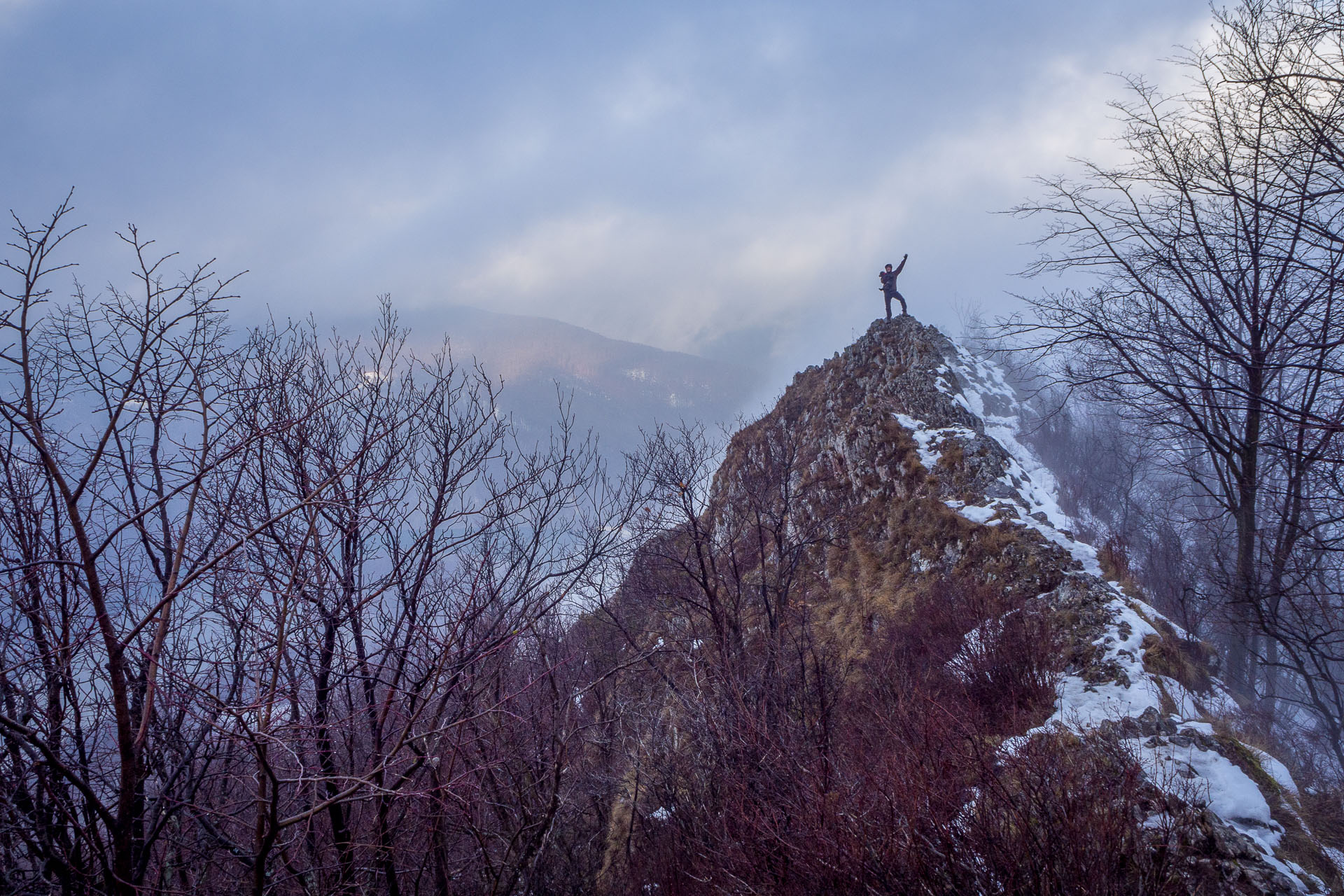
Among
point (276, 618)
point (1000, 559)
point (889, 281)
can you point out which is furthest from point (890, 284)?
point (276, 618)

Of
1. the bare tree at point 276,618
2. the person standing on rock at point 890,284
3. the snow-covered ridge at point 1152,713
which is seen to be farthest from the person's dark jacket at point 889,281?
the bare tree at point 276,618

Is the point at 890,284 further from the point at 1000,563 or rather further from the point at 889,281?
the point at 1000,563

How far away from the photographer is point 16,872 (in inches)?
168

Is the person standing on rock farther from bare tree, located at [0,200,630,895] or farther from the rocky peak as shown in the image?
bare tree, located at [0,200,630,895]

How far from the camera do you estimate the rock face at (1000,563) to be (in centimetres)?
480

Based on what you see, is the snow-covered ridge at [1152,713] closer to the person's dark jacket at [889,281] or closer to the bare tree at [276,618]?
the bare tree at [276,618]

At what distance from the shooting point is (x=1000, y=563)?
1052 centimetres

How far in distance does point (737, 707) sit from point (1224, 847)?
148 inches

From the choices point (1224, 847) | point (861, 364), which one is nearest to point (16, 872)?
point (1224, 847)

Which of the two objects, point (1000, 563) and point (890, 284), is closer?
point (1000, 563)

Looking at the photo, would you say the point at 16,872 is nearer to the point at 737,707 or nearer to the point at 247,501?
the point at 247,501

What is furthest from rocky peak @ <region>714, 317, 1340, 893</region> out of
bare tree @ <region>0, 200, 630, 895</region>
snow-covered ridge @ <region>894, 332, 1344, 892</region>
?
bare tree @ <region>0, 200, 630, 895</region>

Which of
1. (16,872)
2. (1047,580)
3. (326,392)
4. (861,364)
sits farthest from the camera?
(861,364)

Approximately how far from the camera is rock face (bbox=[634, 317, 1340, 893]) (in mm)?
4805
